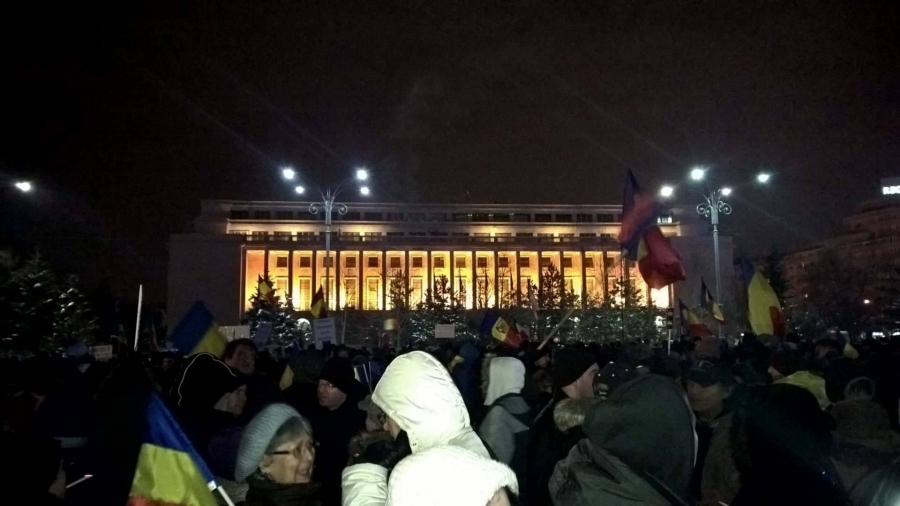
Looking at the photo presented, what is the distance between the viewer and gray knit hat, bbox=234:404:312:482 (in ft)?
10.2

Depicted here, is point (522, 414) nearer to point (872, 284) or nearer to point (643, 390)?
point (643, 390)

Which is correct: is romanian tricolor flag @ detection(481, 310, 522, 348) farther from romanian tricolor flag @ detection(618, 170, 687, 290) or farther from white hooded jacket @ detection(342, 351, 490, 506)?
white hooded jacket @ detection(342, 351, 490, 506)

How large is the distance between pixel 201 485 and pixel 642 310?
47.9 m

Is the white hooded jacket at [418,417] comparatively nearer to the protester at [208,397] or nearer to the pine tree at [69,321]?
the protester at [208,397]

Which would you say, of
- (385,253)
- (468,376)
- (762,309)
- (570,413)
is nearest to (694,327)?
(762,309)

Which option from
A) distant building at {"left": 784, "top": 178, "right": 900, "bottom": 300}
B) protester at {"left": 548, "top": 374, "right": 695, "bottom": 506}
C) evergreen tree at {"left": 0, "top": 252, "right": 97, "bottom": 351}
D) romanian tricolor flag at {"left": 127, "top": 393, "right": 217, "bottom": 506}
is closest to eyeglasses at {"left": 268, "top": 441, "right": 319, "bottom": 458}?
romanian tricolor flag at {"left": 127, "top": 393, "right": 217, "bottom": 506}

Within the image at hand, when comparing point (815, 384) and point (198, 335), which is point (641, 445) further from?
point (198, 335)

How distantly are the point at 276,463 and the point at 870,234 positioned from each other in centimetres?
10174

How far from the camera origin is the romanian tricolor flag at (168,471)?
2.96 meters

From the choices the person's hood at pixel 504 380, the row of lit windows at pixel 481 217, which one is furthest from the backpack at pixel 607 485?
the row of lit windows at pixel 481 217

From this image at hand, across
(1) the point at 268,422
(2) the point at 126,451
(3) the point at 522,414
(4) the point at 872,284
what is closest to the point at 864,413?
(3) the point at 522,414

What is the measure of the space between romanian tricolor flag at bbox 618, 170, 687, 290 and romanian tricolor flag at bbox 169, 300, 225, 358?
24.9ft

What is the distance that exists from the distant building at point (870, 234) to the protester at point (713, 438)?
87.2 metres

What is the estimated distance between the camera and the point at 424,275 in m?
77.6
